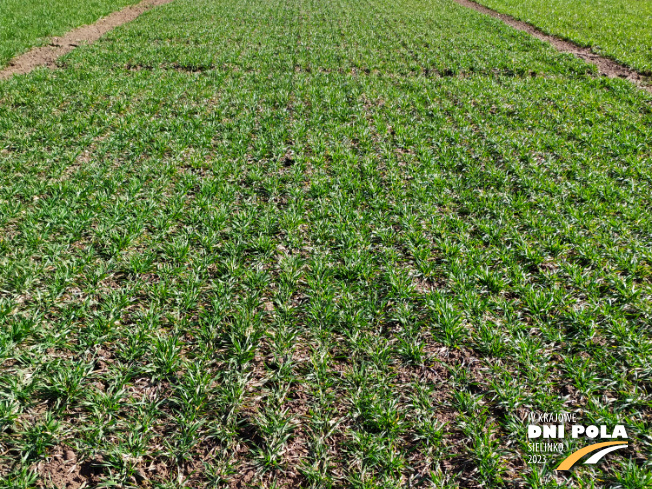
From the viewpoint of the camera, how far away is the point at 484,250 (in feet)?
15.0

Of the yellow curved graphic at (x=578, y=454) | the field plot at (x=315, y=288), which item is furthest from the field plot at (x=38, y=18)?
the yellow curved graphic at (x=578, y=454)

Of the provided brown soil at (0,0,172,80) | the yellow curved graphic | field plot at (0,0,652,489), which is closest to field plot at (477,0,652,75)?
field plot at (0,0,652,489)

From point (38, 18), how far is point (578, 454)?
21.1m

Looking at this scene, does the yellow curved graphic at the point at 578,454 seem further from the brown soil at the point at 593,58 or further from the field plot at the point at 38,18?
the field plot at the point at 38,18

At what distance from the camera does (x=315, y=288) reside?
13.3 feet

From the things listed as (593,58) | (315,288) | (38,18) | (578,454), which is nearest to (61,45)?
(38,18)

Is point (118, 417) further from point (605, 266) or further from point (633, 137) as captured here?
point (633, 137)

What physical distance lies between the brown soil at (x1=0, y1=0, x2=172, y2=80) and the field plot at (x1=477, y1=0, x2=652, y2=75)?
18540 mm

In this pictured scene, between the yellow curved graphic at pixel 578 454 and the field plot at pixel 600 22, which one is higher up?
the field plot at pixel 600 22

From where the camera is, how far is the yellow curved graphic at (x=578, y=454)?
101 inches

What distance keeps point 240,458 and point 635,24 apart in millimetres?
22685

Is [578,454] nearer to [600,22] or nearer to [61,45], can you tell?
A: [61,45]

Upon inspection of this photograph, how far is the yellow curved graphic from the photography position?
2.58 meters

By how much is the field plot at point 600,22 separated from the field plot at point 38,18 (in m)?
19.7
